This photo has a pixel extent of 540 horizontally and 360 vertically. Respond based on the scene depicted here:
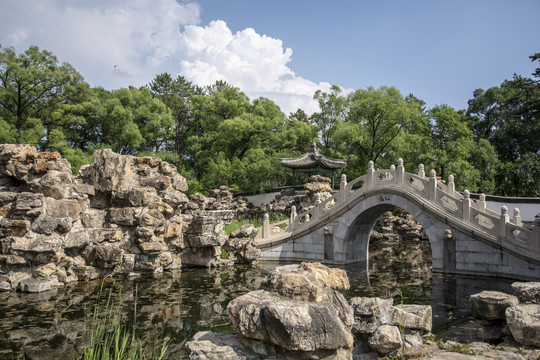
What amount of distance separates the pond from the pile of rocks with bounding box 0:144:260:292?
2.25 feet

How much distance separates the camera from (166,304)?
9430mm

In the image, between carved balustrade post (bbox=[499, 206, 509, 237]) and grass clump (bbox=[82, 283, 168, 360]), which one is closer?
grass clump (bbox=[82, 283, 168, 360])

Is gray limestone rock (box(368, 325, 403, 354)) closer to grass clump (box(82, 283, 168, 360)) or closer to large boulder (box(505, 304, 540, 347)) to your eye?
large boulder (box(505, 304, 540, 347))

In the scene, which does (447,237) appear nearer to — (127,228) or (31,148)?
(127,228)

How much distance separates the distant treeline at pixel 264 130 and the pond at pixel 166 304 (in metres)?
13.2

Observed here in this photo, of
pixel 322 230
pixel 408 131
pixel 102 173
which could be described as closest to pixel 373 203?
pixel 322 230

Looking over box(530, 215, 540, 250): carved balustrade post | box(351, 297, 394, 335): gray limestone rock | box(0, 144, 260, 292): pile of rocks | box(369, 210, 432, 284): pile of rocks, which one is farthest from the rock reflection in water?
box(530, 215, 540, 250): carved balustrade post

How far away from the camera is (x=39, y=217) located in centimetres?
1130

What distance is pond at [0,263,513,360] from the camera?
6.99 m

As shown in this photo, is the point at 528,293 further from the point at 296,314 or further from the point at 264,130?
the point at 264,130

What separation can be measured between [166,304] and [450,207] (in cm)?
911

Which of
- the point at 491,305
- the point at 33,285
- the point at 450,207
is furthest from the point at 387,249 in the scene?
the point at 33,285

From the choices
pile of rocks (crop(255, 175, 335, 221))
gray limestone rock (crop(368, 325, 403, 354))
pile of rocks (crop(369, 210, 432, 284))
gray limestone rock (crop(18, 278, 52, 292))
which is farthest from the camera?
pile of rocks (crop(255, 175, 335, 221))

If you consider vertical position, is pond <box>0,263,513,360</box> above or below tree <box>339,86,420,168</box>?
below
